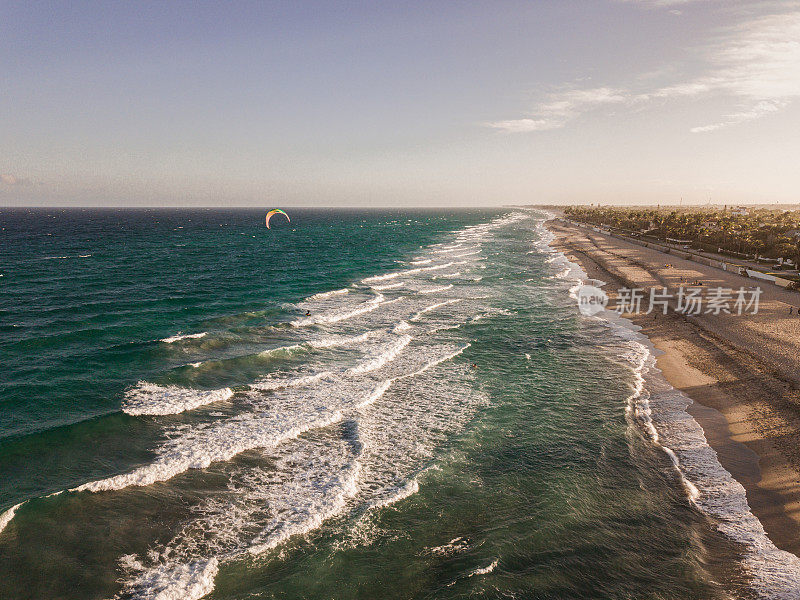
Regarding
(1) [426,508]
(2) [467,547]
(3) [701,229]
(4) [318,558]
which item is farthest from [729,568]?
(3) [701,229]

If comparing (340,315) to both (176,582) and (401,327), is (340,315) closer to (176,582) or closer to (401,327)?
(401,327)

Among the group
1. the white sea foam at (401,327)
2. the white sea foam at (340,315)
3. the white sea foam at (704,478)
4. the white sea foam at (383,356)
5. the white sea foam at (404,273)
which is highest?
the white sea foam at (404,273)

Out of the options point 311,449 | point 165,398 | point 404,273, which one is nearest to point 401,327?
point 311,449

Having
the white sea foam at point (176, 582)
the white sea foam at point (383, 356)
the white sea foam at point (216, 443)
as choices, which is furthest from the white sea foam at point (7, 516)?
the white sea foam at point (383, 356)

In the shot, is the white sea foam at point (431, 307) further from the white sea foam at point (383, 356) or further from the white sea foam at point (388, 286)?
the white sea foam at point (388, 286)

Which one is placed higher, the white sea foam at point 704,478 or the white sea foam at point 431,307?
the white sea foam at point 431,307

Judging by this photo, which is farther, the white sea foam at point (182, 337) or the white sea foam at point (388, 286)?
the white sea foam at point (388, 286)

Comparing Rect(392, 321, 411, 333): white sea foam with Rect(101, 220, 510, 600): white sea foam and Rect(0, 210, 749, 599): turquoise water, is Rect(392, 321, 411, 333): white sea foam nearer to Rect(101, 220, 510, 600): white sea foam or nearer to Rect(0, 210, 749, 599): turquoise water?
Rect(0, 210, 749, 599): turquoise water
